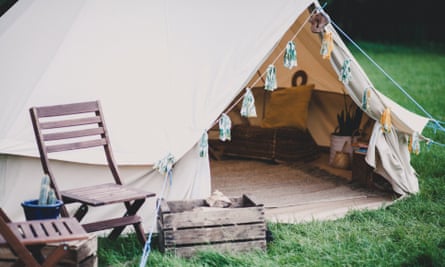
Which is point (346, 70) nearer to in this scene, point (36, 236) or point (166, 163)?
point (166, 163)

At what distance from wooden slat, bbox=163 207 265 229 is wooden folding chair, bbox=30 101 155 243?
0.22m

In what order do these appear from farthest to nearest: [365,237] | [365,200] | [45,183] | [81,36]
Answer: [365,200]
[81,36]
[365,237]
[45,183]

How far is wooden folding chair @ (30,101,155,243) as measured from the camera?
13.3ft

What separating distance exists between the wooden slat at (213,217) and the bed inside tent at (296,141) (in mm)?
1376

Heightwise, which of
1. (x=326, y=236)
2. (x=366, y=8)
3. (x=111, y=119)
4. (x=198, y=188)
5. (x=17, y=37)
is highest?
(x=366, y=8)

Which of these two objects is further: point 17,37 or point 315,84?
point 315,84

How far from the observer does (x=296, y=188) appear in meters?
6.07

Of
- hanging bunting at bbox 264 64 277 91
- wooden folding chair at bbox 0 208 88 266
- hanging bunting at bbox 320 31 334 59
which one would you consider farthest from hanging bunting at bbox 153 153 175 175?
hanging bunting at bbox 320 31 334 59

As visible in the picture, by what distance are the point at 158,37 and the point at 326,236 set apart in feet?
6.46

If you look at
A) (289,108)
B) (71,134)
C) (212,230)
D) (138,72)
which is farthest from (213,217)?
(289,108)

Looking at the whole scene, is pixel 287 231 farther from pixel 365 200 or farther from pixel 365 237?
pixel 365 200

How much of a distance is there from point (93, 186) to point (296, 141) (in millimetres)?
3422

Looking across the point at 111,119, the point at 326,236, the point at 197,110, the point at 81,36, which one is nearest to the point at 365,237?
the point at 326,236

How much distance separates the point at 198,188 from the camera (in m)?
4.76
